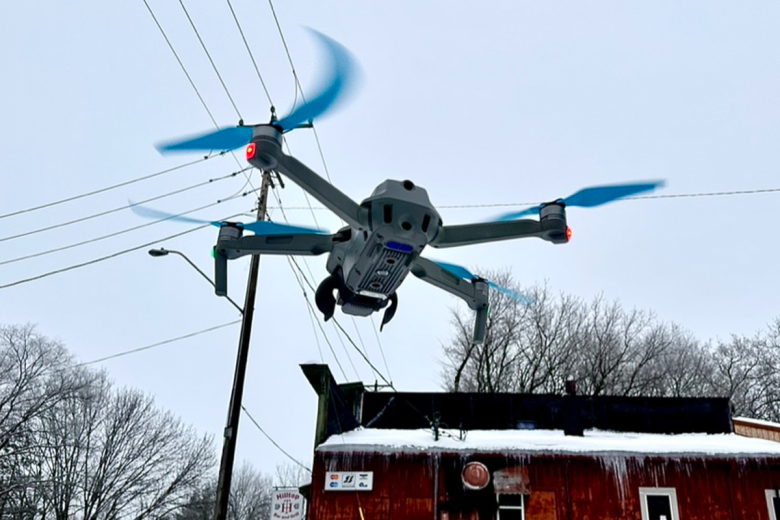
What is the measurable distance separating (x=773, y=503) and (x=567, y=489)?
4235mm

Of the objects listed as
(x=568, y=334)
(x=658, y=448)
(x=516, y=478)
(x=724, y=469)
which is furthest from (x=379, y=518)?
(x=568, y=334)

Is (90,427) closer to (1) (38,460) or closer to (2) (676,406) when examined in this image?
(1) (38,460)

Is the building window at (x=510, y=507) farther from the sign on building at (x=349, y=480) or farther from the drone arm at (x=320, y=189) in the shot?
the drone arm at (x=320, y=189)

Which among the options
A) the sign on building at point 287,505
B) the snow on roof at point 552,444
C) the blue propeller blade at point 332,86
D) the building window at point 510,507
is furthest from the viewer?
the sign on building at point 287,505

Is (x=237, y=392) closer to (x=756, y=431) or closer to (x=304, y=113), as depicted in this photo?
(x=304, y=113)

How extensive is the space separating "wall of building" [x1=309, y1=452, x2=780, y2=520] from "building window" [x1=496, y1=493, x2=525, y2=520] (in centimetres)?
16

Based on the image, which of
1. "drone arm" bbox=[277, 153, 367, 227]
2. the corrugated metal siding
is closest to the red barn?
the corrugated metal siding

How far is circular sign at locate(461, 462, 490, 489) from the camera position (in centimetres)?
1227

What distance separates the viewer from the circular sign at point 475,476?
483 inches

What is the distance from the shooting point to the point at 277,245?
527cm

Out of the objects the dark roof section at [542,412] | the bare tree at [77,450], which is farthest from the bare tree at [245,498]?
the dark roof section at [542,412]

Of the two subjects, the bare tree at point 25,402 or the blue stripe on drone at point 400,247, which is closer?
the blue stripe on drone at point 400,247

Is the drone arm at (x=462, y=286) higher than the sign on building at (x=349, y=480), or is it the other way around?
the drone arm at (x=462, y=286)

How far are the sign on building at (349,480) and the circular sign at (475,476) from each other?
2.04 m
